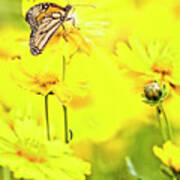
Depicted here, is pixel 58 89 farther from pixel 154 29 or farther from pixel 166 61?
pixel 154 29

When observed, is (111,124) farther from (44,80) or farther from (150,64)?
(44,80)

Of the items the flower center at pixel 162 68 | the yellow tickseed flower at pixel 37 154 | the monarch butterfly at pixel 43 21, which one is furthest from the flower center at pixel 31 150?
the flower center at pixel 162 68

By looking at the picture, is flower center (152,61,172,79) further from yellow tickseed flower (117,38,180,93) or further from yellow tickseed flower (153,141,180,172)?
yellow tickseed flower (153,141,180,172)

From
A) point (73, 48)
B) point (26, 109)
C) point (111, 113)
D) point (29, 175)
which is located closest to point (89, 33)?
point (73, 48)

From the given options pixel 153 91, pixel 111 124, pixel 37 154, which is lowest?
pixel 111 124

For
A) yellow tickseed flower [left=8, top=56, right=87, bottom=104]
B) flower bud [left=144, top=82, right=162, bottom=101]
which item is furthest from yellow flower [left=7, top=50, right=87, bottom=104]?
flower bud [left=144, top=82, right=162, bottom=101]

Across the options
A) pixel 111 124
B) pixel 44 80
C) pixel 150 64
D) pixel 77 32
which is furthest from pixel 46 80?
pixel 111 124
